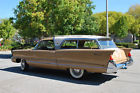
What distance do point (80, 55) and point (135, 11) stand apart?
190 ft

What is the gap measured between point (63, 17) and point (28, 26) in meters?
3.75

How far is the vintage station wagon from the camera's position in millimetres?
6031

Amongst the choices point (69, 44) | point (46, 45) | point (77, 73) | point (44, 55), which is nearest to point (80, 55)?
point (77, 73)

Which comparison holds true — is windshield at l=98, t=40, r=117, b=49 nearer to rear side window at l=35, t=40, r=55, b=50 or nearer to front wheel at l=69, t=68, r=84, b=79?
front wheel at l=69, t=68, r=84, b=79

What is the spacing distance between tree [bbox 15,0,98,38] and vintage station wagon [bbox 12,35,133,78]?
8.69 meters

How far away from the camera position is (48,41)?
26.4 feet

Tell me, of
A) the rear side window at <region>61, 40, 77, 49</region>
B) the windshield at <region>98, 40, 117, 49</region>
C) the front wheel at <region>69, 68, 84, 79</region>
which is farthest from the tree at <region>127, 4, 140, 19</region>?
the front wheel at <region>69, 68, 84, 79</region>

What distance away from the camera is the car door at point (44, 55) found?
293 inches

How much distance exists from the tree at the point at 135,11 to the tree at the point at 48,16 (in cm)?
4575

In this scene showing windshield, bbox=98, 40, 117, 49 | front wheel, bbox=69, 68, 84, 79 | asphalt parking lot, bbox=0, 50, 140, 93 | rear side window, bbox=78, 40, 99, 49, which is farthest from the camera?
rear side window, bbox=78, 40, 99, 49

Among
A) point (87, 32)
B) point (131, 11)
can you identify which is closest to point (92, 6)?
point (87, 32)

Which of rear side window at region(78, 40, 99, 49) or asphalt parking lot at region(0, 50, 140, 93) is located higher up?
rear side window at region(78, 40, 99, 49)

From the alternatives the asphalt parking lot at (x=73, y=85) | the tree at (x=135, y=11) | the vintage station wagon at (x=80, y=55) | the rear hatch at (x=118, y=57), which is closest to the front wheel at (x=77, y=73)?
the vintage station wagon at (x=80, y=55)

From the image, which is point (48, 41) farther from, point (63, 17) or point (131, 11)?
point (131, 11)
